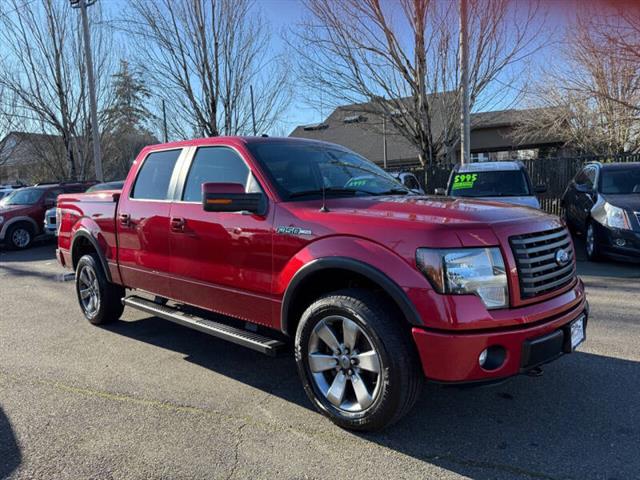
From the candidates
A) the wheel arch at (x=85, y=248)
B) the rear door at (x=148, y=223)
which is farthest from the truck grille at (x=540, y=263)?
the wheel arch at (x=85, y=248)

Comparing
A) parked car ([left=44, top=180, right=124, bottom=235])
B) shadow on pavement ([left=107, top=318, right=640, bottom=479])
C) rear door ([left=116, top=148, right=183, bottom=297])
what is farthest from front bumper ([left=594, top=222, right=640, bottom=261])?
parked car ([left=44, top=180, right=124, bottom=235])

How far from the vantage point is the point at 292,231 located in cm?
337

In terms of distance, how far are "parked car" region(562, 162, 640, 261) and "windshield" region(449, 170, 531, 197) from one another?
112 centimetres

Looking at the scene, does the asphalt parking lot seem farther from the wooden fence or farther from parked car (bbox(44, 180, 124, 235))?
the wooden fence

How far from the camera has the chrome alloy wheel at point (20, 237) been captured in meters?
13.6

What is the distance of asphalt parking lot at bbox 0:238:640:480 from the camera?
2812 millimetres

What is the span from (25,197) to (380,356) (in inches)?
564

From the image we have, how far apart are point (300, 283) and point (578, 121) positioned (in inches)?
915

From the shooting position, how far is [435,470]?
2.75 meters

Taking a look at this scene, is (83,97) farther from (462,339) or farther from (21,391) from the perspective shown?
(462,339)

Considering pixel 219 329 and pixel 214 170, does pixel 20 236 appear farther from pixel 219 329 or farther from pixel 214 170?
pixel 219 329

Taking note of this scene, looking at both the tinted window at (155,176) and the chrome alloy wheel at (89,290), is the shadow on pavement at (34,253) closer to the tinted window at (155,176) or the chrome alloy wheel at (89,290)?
the chrome alloy wheel at (89,290)

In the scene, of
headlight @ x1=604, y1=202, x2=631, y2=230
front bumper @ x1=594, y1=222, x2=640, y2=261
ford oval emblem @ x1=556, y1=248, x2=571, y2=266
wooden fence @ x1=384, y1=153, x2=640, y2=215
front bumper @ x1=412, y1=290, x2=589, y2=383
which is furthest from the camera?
wooden fence @ x1=384, y1=153, x2=640, y2=215

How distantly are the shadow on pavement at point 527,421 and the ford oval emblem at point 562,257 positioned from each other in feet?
3.37
